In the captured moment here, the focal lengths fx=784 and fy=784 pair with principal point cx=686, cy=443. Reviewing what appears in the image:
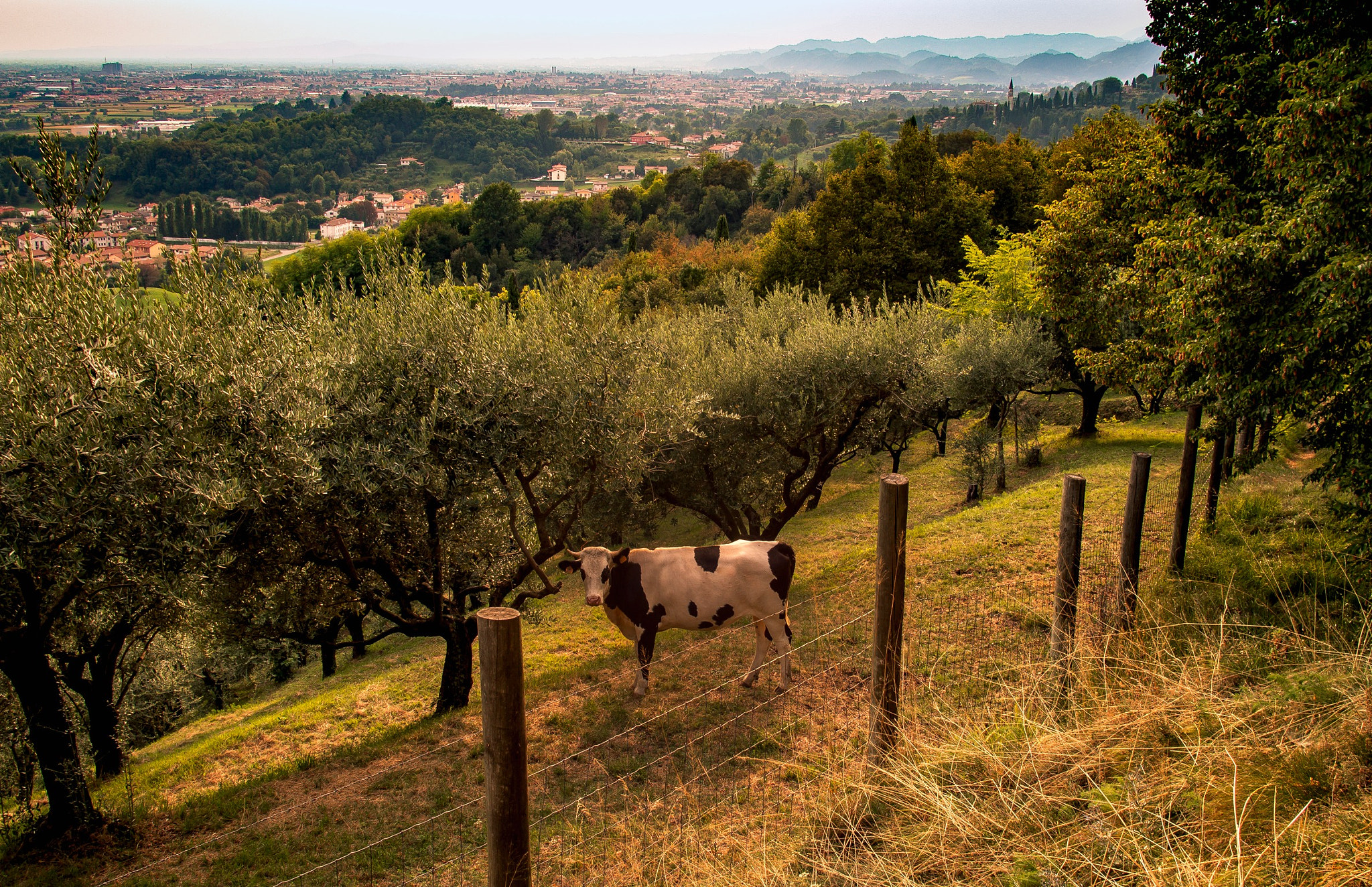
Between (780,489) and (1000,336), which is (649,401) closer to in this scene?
(780,489)

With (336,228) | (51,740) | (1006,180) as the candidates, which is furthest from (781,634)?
(336,228)

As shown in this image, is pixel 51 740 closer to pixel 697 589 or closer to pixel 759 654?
pixel 697 589

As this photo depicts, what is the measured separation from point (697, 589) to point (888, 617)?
6.03 m

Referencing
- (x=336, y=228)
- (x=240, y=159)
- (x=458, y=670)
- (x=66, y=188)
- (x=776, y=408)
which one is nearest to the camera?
(x=66, y=188)

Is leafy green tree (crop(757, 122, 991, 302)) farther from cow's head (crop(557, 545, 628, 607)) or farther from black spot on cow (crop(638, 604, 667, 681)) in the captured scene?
cow's head (crop(557, 545, 628, 607))

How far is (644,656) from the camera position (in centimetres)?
1173

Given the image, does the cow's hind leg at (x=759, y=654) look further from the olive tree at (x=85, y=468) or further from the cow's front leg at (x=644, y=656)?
the olive tree at (x=85, y=468)

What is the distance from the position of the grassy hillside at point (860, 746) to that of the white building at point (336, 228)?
108 m

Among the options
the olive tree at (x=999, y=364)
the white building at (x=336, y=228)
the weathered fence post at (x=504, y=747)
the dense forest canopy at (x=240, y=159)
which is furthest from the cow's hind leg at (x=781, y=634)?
the white building at (x=336, y=228)

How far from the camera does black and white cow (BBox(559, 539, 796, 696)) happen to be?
11641mm

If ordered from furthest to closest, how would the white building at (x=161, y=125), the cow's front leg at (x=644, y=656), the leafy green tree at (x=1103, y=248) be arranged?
1. the white building at (x=161, y=125)
2. the leafy green tree at (x=1103, y=248)
3. the cow's front leg at (x=644, y=656)

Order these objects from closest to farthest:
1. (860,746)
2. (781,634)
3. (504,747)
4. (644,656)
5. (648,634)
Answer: (504,747) < (860,746) < (781,634) < (644,656) < (648,634)

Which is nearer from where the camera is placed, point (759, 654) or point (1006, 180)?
point (759, 654)

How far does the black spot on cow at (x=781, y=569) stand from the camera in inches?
456
